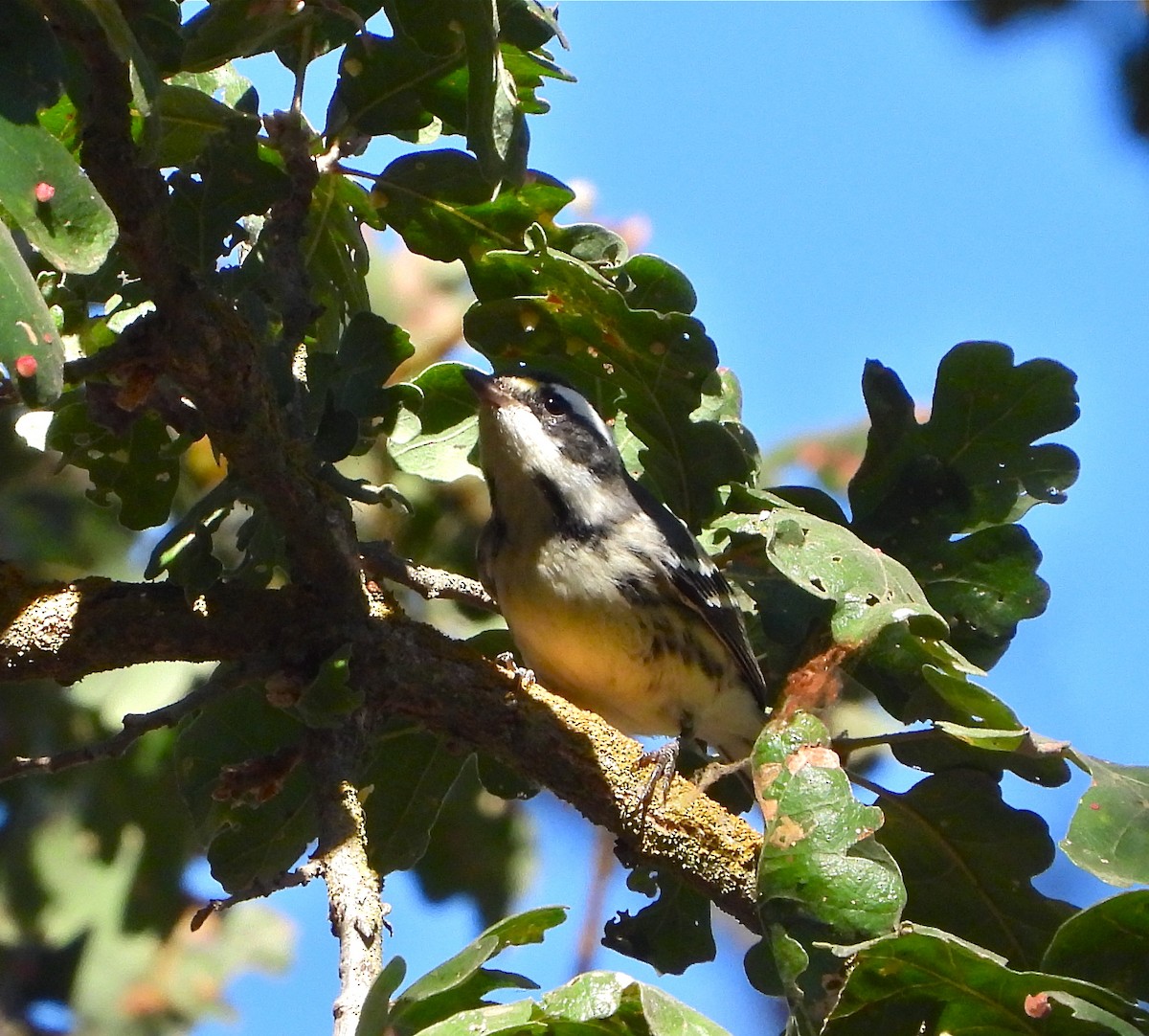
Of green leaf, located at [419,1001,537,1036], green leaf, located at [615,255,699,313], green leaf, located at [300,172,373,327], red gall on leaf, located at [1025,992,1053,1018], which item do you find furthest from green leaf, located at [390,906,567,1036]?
green leaf, located at [300,172,373,327]

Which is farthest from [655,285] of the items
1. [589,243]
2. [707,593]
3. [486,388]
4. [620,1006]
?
[620,1006]

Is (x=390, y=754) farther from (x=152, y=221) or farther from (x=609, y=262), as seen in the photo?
(x=152, y=221)

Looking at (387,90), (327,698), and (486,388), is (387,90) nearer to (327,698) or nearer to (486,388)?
(486,388)

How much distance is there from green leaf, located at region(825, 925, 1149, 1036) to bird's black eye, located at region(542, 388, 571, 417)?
99.6 inches

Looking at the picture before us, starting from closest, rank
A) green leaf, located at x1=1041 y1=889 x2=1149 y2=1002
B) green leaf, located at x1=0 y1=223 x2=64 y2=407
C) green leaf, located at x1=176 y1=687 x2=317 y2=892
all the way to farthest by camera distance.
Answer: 1. green leaf, located at x1=0 y1=223 x2=64 y2=407
2. green leaf, located at x1=1041 y1=889 x2=1149 y2=1002
3. green leaf, located at x1=176 y1=687 x2=317 y2=892

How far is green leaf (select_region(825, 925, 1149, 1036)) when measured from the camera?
7.46ft

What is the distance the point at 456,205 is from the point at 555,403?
1202 millimetres

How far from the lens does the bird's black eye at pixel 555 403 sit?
182 inches

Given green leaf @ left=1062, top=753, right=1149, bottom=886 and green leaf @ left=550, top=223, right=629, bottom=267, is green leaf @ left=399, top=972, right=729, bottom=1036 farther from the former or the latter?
green leaf @ left=550, top=223, right=629, bottom=267

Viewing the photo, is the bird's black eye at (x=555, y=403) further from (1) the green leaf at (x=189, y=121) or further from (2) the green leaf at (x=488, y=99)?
(2) the green leaf at (x=488, y=99)

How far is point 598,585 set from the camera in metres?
4.40

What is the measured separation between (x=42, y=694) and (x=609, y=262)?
2.42 m

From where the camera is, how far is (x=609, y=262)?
3.66 metres

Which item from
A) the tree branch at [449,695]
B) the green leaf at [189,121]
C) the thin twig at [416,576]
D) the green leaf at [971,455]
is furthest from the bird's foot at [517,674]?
the green leaf at [189,121]
